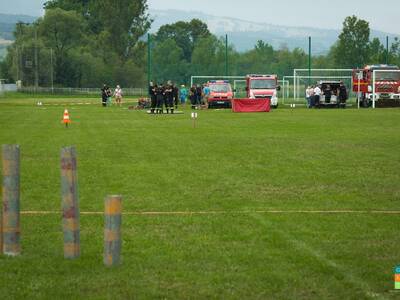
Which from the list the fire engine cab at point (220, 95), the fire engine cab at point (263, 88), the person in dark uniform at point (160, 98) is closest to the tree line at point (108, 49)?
the fire engine cab at point (263, 88)

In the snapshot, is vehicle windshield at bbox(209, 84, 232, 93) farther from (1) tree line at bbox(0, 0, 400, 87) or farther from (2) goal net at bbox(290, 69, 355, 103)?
(1) tree line at bbox(0, 0, 400, 87)

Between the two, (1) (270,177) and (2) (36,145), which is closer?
(1) (270,177)

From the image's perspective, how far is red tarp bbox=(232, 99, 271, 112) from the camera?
52656mm

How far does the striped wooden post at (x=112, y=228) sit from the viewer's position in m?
8.54

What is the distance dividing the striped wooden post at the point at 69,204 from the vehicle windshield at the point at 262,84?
5283cm

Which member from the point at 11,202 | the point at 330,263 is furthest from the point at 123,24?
the point at 330,263

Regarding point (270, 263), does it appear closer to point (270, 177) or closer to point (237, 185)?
point (237, 185)

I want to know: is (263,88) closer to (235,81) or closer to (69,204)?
(235,81)

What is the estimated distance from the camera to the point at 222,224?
11.4 meters

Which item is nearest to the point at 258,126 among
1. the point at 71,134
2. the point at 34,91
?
the point at 71,134

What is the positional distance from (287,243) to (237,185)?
556cm

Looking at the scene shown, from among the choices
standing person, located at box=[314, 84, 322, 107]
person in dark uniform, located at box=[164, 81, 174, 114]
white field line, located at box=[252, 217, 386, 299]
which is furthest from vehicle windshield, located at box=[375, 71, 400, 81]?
white field line, located at box=[252, 217, 386, 299]

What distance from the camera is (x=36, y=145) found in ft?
82.4

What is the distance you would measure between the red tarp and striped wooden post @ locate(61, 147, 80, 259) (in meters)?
43.6
